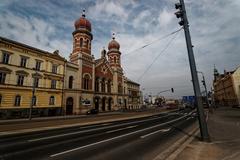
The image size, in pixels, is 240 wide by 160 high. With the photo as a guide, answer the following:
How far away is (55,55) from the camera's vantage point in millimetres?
36156

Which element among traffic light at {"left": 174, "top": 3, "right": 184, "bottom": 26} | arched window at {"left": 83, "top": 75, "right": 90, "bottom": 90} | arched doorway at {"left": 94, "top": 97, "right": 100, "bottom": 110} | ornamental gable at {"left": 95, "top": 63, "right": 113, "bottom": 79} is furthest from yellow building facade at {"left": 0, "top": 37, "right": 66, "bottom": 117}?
traffic light at {"left": 174, "top": 3, "right": 184, "bottom": 26}

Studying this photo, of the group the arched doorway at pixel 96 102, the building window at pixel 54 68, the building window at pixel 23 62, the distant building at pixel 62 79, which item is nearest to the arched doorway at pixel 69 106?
the distant building at pixel 62 79

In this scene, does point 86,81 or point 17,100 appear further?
point 86,81

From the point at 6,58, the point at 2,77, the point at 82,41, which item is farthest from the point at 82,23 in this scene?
the point at 2,77

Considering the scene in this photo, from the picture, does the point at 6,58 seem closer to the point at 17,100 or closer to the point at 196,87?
the point at 17,100

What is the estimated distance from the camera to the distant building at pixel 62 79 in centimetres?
2800

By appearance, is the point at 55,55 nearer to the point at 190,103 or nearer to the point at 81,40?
the point at 81,40

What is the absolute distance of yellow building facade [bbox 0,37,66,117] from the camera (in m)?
27.2

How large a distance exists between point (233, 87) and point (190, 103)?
57.0 ft

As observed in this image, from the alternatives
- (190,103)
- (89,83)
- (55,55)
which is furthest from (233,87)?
(55,55)

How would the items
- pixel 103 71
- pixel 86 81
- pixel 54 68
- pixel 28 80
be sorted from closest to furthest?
1. pixel 28 80
2. pixel 54 68
3. pixel 86 81
4. pixel 103 71

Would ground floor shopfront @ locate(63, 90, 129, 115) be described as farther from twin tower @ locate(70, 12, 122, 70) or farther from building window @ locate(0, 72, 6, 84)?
building window @ locate(0, 72, 6, 84)

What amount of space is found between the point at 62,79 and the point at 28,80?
783cm

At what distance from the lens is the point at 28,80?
30.5m
